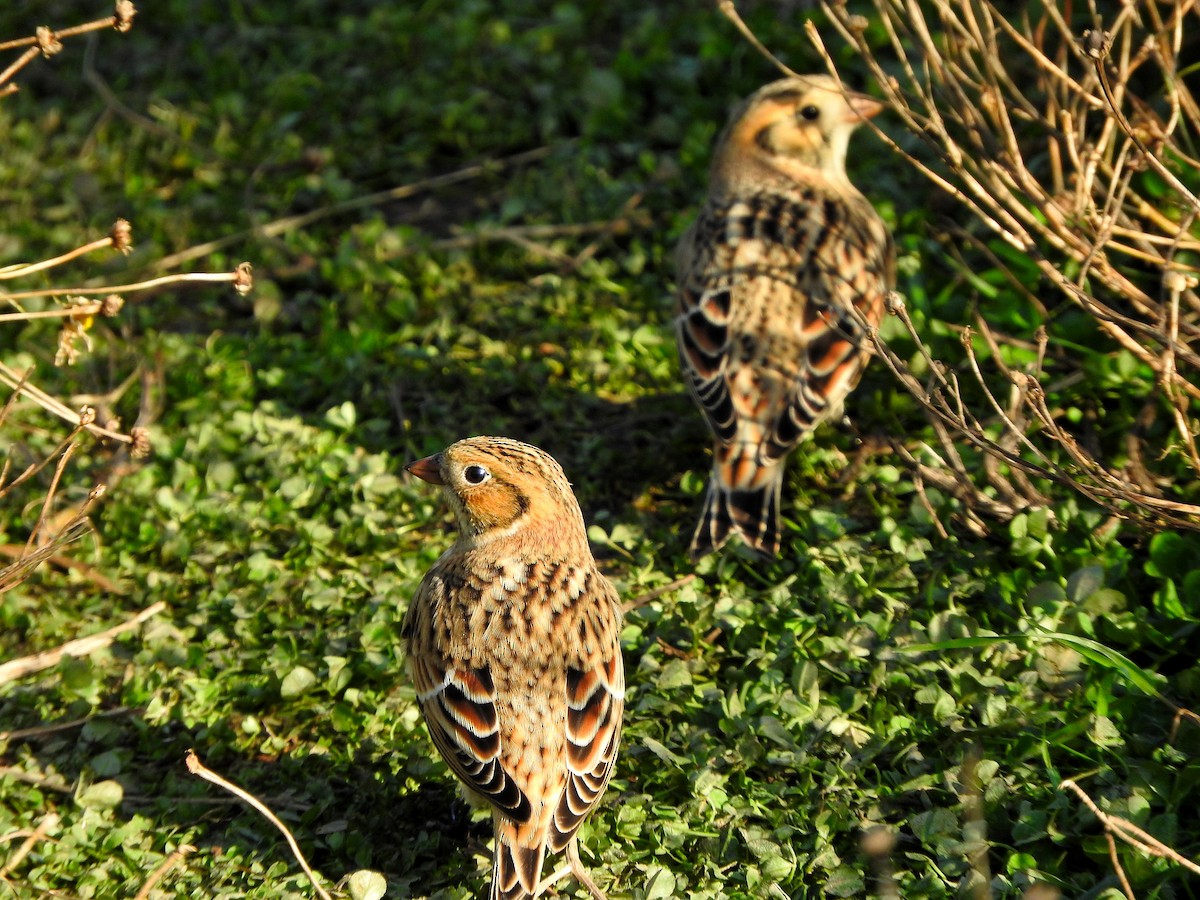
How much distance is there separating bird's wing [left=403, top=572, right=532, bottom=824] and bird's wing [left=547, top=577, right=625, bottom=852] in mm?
134

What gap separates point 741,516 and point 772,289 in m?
0.98

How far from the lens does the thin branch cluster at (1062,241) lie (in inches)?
176

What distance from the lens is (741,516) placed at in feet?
18.3

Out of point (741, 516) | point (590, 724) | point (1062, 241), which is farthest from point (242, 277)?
point (1062, 241)

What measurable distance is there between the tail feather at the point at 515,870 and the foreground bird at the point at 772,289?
5.97 ft

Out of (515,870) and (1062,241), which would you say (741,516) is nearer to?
(1062,241)

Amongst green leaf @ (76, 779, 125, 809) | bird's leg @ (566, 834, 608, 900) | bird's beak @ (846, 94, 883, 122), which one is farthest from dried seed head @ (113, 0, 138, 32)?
bird's beak @ (846, 94, 883, 122)

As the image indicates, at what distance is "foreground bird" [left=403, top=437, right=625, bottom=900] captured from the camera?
4.11 m

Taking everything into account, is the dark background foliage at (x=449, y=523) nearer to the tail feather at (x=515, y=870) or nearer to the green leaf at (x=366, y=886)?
the green leaf at (x=366, y=886)

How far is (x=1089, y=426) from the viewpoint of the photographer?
5.90 m

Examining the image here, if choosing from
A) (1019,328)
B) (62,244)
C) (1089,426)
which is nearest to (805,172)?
(1019,328)

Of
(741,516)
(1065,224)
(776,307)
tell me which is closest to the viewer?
(1065,224)

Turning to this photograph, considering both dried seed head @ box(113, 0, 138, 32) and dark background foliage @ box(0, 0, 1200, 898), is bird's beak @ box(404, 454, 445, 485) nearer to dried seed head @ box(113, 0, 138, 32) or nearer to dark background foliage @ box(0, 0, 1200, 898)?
dark background foliage @ box(0, 0, 1200, 898)

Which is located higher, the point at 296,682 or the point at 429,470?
the point at 429,470
